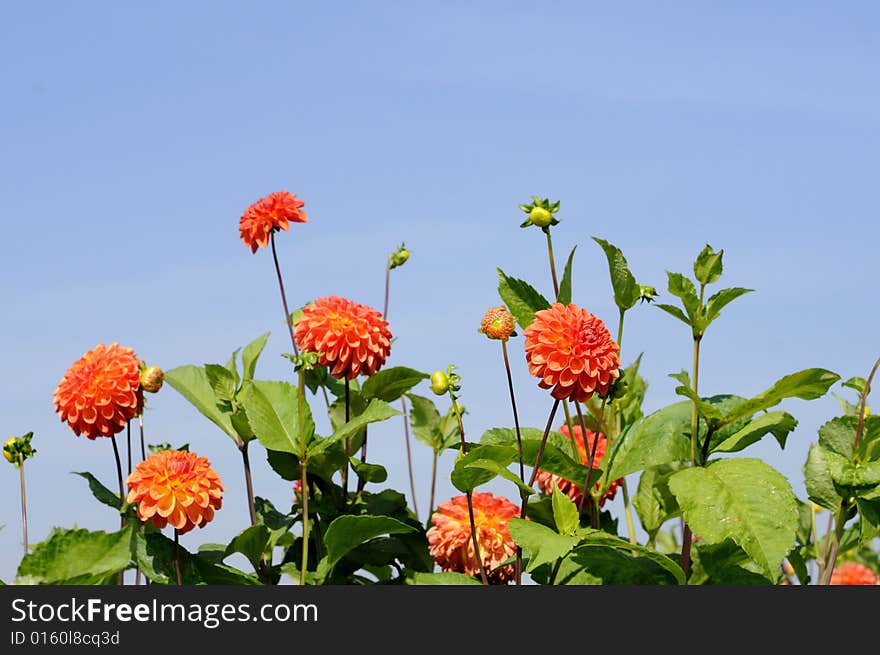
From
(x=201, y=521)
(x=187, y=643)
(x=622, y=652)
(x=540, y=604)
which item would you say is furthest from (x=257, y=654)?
(x=622, y=652)

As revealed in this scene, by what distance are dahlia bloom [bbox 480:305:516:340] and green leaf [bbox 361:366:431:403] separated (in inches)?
8.7

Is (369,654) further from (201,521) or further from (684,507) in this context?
(684,507)

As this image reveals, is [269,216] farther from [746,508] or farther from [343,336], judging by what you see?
[746,508]

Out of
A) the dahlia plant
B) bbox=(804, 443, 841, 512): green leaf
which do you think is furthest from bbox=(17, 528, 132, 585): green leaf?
bbox=(804, 443, 841, 512): green leaf

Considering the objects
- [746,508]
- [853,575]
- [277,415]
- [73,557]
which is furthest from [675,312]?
[853,575]

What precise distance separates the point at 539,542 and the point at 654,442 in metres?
0.35

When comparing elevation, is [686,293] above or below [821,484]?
above

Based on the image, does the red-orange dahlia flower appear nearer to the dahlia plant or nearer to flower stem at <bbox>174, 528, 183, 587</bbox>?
the dahlia plant

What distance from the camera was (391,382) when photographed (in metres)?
2.14

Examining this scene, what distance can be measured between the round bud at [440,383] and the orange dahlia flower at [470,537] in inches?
10.0

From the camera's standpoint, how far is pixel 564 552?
158 centimetres

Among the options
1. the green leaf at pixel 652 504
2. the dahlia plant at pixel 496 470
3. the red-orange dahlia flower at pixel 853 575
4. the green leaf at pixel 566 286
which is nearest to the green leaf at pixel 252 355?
the dahlia plant at pixel 496 470

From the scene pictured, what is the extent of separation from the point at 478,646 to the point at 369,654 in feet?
0.56

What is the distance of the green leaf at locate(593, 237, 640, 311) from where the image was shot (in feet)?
6.25
